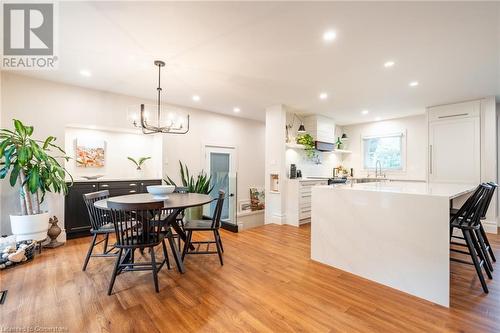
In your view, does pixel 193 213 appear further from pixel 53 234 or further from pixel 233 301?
pixel 233 301

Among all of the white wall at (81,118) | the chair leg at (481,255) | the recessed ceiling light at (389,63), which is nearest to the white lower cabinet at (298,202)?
the white wall at (81,118)

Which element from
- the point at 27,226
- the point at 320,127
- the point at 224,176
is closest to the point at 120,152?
the point at 27,226

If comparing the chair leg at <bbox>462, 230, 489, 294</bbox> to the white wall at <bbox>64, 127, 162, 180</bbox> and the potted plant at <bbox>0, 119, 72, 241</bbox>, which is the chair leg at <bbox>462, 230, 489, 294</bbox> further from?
the potted plant at <bbox>0, 119, 72, 241</bbox>

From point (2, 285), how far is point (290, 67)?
396 cm

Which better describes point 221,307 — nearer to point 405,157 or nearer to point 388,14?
point 388,14

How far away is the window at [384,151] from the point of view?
20.0 ft

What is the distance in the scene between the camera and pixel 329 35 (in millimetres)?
2275

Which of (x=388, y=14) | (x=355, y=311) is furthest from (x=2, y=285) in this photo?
(x=388, y=14)

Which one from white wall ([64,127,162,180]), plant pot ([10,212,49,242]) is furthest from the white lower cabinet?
plant pot ([10,212,49,242])

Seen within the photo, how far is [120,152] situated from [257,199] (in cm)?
358

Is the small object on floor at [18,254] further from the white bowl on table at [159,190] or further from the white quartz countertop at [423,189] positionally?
the white quartz countertop at [423,189]

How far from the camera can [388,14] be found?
1.97m

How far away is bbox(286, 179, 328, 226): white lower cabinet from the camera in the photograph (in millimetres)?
4684

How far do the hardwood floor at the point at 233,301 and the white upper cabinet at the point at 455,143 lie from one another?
2532 mm
